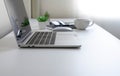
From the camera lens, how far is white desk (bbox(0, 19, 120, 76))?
2.07 ft

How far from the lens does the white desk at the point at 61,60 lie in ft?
2.07

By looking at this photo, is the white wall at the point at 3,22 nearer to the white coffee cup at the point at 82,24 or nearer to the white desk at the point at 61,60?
the white desk at the point at 61,60

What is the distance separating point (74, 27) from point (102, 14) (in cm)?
92

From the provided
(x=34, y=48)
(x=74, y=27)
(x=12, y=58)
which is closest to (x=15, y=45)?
(x=34, y=48)

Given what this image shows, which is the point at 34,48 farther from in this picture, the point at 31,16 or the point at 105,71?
the point at 31,16


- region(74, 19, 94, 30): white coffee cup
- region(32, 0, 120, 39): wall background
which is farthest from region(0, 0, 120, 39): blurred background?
region(74, 19, 94, 30): white coffee cup

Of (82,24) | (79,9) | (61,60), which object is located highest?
(61,60)

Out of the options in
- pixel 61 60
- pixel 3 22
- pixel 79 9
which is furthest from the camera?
pixel 79 9

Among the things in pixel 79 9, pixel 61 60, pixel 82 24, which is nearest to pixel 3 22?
pixel 82 24

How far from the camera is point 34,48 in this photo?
92cm

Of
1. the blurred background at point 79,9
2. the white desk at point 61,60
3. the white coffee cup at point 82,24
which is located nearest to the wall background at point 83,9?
the blurred background at point 79,9

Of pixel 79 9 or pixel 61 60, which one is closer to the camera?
pixel 61 60

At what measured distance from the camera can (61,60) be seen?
76 centimetres

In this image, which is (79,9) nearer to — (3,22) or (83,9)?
(83,9)
